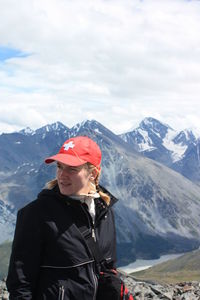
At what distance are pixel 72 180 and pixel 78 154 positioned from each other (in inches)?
22.0

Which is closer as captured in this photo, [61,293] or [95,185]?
[61,293]

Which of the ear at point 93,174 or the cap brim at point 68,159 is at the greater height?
the cap brim at point 68,159

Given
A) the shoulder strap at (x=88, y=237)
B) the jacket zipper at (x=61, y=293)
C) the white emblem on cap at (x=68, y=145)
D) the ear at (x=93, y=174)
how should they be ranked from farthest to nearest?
the ear at (x=93, y=174)
the white emblem on cap at (x=68, y=145)
the shoulder strap at (x=88, y=237)
the jacket zipper at (x=61, y=293)

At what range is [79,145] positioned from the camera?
9586 millimetres

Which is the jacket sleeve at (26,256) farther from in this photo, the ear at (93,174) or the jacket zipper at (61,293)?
the ear at (93,174)

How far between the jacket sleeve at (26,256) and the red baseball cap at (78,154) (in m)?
1.17

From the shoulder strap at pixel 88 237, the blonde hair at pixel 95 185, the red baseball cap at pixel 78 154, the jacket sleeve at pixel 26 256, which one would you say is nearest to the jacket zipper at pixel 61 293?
the jacket sleeve at pixel 26 256

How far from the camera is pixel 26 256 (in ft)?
28.5

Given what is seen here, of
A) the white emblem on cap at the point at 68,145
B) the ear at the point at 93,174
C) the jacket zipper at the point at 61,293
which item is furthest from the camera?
the ear at the point at 93,174

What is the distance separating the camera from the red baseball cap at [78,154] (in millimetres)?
9258

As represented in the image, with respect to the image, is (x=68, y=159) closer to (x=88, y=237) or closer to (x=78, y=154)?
(x=78, y=154)

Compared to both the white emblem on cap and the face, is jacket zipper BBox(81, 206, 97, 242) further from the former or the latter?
the white emblem on cap

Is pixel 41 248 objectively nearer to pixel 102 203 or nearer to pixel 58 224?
pixel 58 224

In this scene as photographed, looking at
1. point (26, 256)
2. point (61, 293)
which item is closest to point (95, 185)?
point (26, 256)
